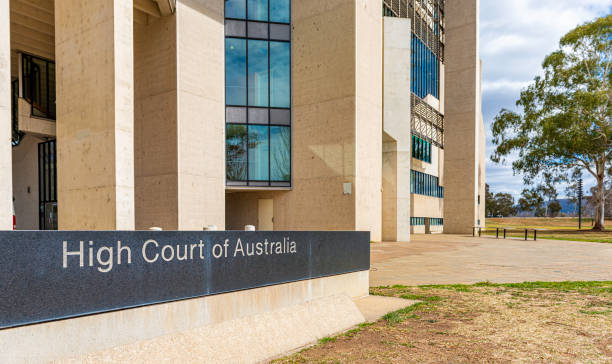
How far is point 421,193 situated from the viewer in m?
42.7

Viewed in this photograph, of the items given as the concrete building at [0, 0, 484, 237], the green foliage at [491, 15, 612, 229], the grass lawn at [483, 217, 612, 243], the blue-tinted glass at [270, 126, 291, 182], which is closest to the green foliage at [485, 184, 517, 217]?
the grass lawn at [483, 217, 612, 243]

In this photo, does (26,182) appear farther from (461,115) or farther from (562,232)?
(562,232)

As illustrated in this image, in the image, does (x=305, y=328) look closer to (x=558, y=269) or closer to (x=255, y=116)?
(x=558, y=269)

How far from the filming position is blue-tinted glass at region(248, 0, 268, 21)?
22.5 m

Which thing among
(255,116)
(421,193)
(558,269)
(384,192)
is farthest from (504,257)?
(421,193)

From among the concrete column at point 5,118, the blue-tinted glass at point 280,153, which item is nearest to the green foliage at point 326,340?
the concrete column at point 5,118

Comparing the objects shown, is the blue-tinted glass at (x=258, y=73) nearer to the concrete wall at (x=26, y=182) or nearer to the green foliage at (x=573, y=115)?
the concrete wall at (x=26, y=182)

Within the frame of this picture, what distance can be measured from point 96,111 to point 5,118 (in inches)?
139

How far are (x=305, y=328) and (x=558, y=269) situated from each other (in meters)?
11.2

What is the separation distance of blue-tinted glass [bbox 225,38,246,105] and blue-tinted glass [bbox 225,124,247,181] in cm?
147

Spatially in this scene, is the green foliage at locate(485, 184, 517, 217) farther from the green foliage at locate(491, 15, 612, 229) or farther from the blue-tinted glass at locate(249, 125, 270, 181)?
the blue-tinted glass at locate(249, 125, 270, 181)

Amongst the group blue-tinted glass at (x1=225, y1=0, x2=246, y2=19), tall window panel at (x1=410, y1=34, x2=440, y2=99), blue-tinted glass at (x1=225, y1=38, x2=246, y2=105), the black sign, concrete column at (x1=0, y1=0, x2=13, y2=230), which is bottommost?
the black sign

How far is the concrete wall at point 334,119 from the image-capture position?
21.5 metres

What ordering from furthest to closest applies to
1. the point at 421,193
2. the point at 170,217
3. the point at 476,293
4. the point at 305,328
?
the point at 421,193
the point at 170,217
the point at 476,293
the point at 305,328
